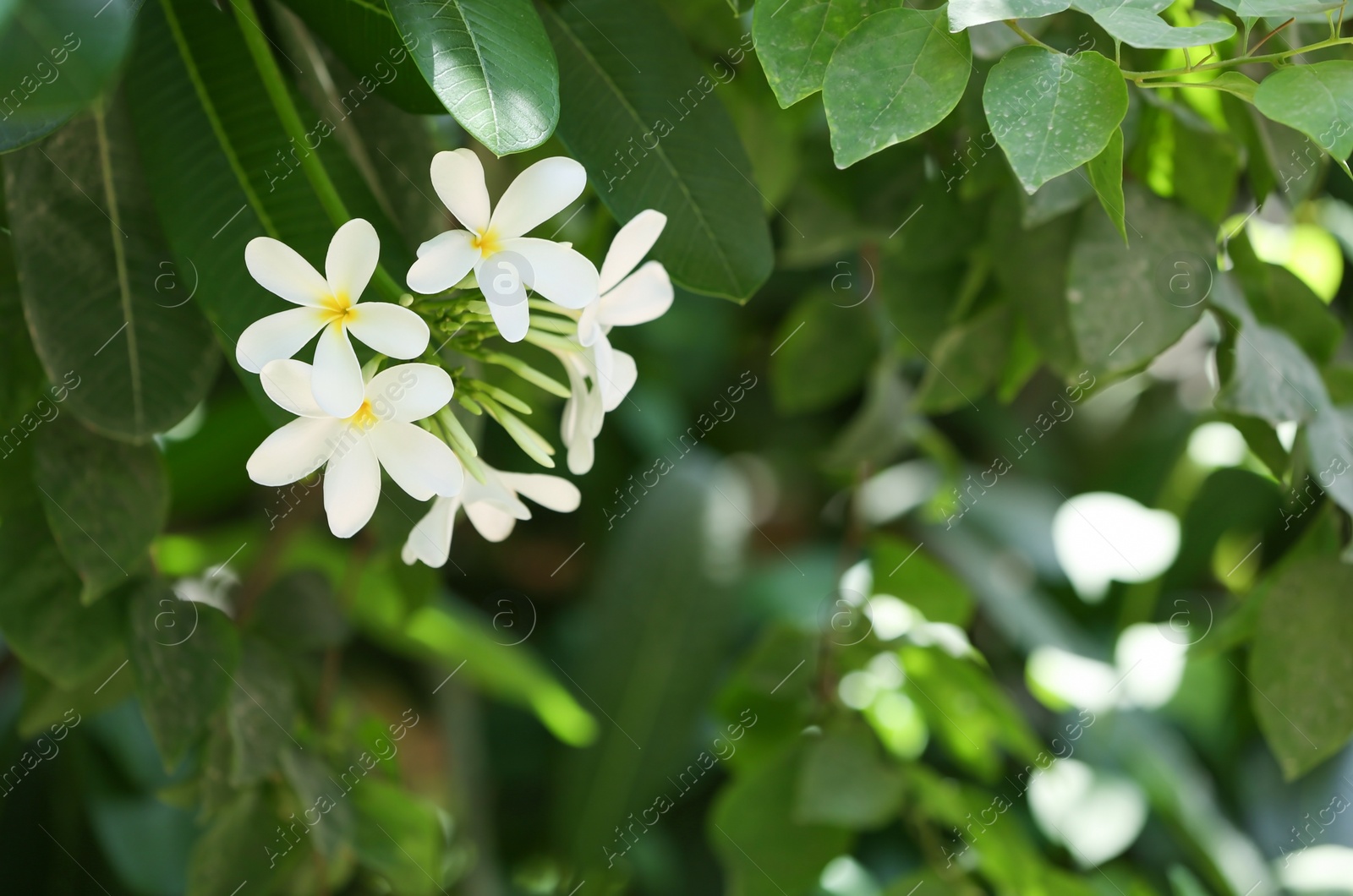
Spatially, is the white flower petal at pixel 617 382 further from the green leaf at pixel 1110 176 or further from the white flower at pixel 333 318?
the green leaf at pixel 1110 176

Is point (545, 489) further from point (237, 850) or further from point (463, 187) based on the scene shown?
point (237, 850)

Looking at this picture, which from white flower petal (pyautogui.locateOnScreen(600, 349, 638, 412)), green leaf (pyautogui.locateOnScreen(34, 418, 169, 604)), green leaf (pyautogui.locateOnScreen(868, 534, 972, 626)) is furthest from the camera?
green leaf (pyautogui.locateOnScreen(868, 534, 972, 626))

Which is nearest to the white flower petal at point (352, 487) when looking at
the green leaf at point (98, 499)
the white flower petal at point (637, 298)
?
the white flower petal at point (637, 298)

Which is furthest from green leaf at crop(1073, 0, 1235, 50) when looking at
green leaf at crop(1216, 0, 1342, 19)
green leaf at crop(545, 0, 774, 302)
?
green leaf at crop(545, 0, 774, 302)

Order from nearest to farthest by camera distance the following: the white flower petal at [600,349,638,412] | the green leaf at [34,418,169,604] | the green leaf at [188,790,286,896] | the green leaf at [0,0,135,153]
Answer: the green leaf at [0,0,135,153] < the white flower petal at [600,349,638,412] < the green leaf at [34,418,169,604] < the green leaf at [188,790,286,896]

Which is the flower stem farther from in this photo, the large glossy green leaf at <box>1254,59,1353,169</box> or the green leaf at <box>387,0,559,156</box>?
the large glossy green leaf at <box>1254,59,1353,169</box>
